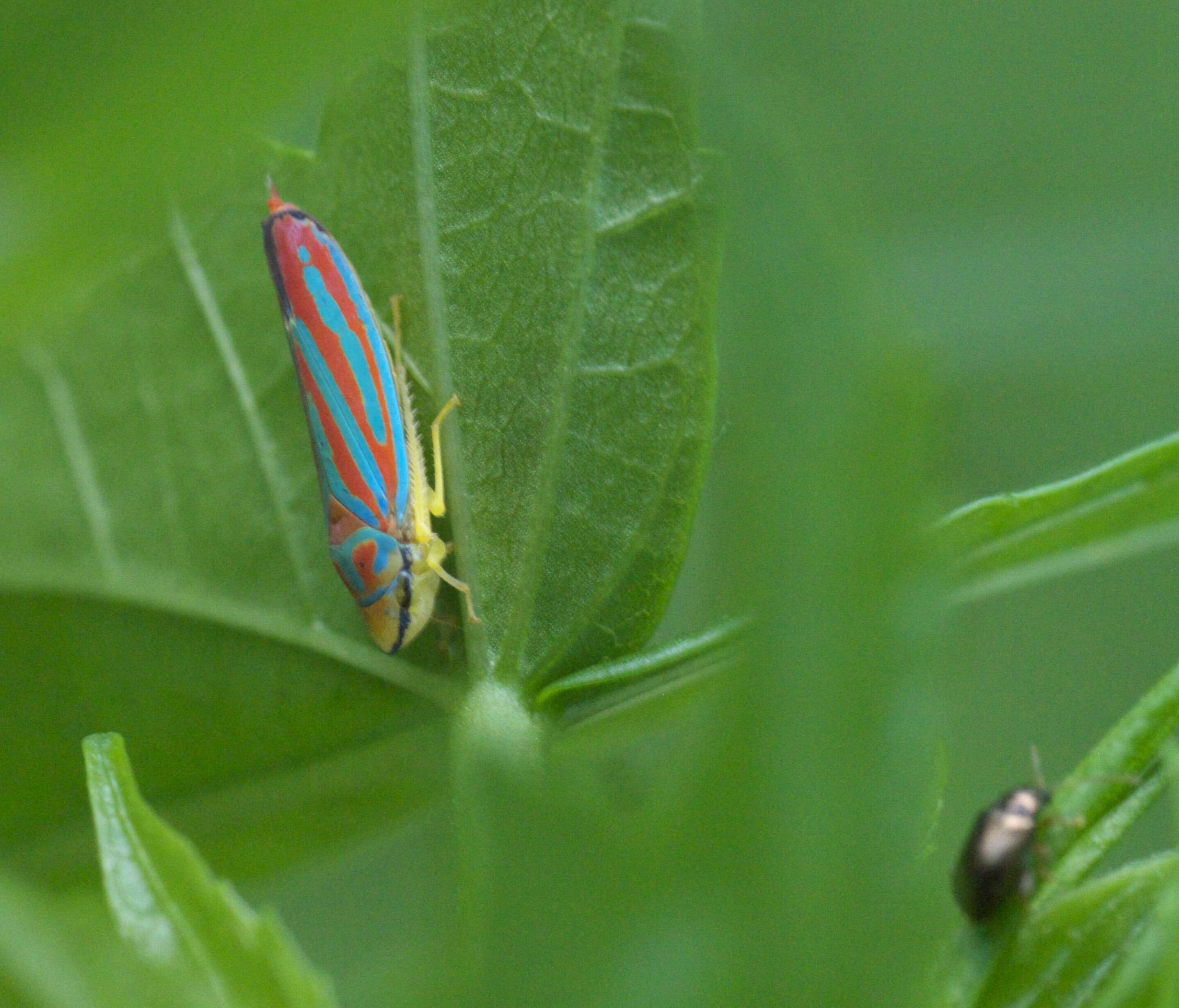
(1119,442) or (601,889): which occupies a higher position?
(601,889)

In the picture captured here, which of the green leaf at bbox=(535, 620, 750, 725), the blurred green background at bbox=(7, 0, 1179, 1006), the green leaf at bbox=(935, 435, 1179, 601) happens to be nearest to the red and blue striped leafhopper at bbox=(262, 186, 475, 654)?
the green leaf at bbox=(535, 620, 750, 725)

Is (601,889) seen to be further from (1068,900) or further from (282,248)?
(282,248)

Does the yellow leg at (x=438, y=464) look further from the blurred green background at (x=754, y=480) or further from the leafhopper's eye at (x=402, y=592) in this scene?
the blurred green background at (x=754, y=480)

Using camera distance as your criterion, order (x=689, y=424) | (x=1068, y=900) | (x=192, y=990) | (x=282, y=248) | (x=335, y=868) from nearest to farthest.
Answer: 1. (x=192, y=990)
2. (x=1068, y=900)
3. (x=689, y=424)
4. (x=282, y=248)
5. (x=335, y=868)

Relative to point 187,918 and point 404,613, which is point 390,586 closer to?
point 404,613

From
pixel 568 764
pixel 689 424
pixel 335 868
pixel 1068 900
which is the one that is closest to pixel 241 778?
pixel 335 868

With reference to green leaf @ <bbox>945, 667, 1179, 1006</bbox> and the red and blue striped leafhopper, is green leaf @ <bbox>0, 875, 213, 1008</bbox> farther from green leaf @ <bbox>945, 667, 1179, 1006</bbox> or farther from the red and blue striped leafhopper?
the red and blue striped leafhopper
